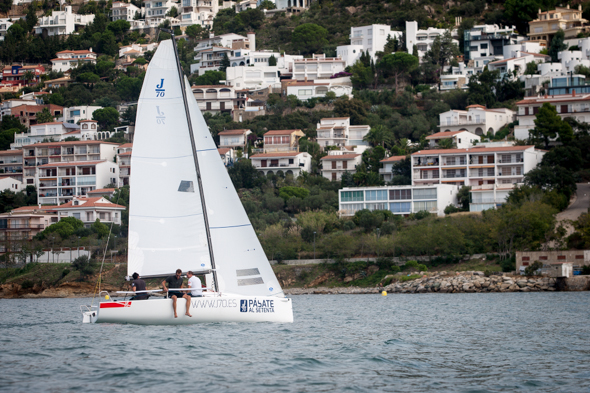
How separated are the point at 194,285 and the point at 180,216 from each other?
6.60 ft

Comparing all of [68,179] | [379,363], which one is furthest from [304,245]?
[379,363]

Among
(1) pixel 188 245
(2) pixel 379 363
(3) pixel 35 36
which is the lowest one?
(2) pixel 379 363

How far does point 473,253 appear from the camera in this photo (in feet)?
197

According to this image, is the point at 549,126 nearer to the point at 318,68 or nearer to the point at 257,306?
the point at 318,68

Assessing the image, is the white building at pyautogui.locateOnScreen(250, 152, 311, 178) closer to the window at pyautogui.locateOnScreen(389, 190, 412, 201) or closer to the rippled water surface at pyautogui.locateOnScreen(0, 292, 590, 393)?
the window at pyautogui.locateOnScreen(389, 190, 412, 201)

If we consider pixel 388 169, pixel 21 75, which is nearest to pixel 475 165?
pixel 388 169

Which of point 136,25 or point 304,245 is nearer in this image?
point 304,245

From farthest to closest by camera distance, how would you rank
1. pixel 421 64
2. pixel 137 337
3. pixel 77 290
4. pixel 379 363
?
pixel 421 64
pixel 77 290
pixel 137 337
pixel 379 363

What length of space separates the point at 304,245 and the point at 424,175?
703 inches

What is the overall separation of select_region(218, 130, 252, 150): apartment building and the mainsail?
248 feet

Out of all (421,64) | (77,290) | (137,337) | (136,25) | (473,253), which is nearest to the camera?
(137,337)

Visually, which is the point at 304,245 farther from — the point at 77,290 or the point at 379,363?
the point at 379,363

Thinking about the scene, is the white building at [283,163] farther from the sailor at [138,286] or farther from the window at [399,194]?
the sailor at [138,286]

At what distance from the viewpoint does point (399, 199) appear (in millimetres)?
72875
